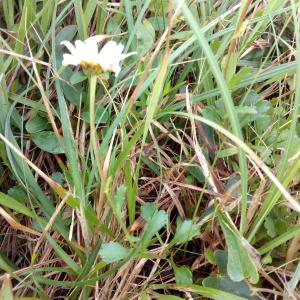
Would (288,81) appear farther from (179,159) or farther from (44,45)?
(44,45)

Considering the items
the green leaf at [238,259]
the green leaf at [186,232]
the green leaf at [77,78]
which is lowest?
the green leaf at [238,259]

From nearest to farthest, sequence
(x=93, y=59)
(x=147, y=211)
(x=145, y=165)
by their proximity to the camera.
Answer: (x=93, y=59)
(x=147, y=211)
(x=145, y=165)

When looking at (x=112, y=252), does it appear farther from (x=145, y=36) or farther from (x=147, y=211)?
(x=145, y=36)

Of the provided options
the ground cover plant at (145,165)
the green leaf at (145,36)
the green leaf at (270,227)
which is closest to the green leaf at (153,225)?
the ground cover plant at (145,165)

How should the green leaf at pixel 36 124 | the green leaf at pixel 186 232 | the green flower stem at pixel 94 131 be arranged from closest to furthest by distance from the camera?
the green flower stem at pixel 94 131 < the green leaf at pixel 186 232 < the green leaf at pixel 36 124

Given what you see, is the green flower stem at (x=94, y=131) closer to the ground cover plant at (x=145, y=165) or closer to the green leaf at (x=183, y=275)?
the ground cover plant at (x=145, y=165)

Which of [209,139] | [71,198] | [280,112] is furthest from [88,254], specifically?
[280,112]

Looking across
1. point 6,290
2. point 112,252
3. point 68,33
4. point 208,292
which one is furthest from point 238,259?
point 68,33
